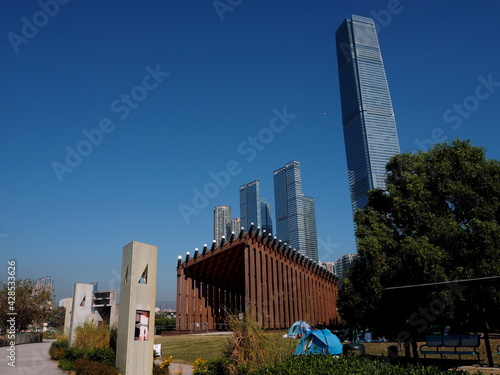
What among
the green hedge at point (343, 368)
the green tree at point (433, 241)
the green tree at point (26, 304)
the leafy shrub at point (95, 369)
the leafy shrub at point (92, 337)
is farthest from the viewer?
the green tree at point (26, 304)

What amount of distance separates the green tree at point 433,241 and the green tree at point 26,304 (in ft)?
105

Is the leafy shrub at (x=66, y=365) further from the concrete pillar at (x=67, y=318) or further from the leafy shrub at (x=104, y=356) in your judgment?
the concrete pillar at (x=67, y=318)

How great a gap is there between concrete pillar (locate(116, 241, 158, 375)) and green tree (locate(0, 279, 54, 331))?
99.6ft

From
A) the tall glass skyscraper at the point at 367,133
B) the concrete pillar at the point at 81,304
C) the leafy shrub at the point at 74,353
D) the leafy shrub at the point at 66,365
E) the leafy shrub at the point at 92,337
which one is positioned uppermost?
the tall glass skyscraper at the point at 367,133

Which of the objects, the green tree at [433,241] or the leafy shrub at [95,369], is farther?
the green tree at [433,241]

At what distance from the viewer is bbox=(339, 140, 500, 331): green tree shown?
12.7 meters

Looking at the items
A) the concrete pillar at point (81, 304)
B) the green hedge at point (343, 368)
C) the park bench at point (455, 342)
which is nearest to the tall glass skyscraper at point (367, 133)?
the concrete pillar at point (81, 304)

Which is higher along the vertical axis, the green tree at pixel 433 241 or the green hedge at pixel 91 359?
the green tree at pixel 433 241

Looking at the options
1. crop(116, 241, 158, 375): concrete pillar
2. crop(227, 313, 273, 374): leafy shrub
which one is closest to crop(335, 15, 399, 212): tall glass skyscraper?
crop(116, 241, 158, 375): concrete pillar

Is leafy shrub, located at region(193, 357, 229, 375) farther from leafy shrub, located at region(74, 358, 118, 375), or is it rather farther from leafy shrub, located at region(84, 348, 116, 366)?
leafy shrub, located at region(84, 348, 116, 366)

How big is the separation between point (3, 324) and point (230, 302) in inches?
1031

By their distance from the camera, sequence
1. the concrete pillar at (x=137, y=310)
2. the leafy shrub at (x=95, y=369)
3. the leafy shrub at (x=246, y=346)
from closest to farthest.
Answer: the leafy shrub at (x=246, y=346)
the leafy shrub at (x=95, y=369)
the concrete pillar at (x=137, y=310)

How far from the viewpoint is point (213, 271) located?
43750 millimetres

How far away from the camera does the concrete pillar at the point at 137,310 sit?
9.82 metres
